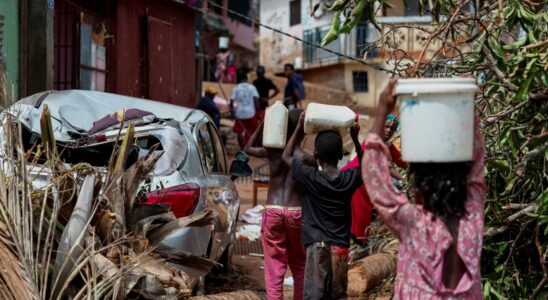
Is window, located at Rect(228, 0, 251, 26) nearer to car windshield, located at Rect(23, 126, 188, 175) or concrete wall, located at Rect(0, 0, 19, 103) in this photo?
concrete wall, located at Rect(0, 0, 19, 103)

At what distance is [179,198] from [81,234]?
1609mm

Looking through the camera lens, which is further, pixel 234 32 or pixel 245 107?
pixel 234 32

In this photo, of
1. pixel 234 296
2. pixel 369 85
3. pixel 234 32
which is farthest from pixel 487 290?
pixel 234 32

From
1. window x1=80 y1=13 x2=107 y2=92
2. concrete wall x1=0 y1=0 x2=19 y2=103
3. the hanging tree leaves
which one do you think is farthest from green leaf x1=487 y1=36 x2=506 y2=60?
window x1=80 y1=13 x2=107 y2=92

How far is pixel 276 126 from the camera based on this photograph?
647 cm

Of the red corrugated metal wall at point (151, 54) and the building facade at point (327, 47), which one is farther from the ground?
the building facade at point (327, 47)

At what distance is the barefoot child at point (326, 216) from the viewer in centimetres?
581

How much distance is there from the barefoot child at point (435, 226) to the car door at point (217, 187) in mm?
3319

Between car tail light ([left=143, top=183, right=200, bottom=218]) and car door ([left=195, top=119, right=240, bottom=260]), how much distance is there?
0.24m

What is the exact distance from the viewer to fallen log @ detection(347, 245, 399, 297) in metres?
7.85

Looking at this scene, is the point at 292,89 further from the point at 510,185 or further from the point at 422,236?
the point at 422,236

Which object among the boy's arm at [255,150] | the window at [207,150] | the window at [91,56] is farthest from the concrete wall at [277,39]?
the boy's arm at [255,150]

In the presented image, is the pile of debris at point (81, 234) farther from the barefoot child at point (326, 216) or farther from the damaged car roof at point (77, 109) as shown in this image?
the damaged car roof at point (77, 109)

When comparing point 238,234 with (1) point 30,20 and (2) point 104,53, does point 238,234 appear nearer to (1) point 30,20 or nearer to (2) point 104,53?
(1) point 30,20
